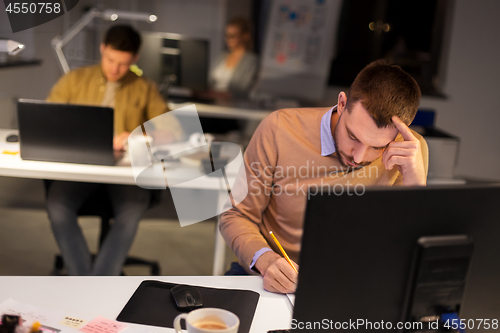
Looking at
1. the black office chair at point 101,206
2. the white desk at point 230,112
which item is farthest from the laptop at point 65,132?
the white desk at point 230,112

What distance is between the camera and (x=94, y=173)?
1.77 metres

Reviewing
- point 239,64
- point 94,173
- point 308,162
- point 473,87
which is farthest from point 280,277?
point 473,87

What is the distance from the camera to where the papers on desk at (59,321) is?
0.86 meters

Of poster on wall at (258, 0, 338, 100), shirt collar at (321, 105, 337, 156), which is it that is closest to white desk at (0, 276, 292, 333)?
shirt collar at (321, 105, 337, 156)

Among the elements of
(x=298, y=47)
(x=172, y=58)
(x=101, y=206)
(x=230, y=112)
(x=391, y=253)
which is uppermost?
(x=298, y=47)

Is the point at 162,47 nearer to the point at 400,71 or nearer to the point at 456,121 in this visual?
the point at 400,71

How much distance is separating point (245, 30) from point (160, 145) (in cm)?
219

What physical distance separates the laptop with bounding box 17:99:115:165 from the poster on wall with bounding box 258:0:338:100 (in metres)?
3.08

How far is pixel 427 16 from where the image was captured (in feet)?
15.1

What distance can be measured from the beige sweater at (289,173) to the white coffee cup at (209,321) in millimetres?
471

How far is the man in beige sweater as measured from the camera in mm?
1097

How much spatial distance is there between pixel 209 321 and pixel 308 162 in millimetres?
629

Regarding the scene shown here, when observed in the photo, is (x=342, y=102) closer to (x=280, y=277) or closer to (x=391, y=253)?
(x=280, y=277)

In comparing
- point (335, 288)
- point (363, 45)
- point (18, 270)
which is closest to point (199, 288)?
point (335, 288)
